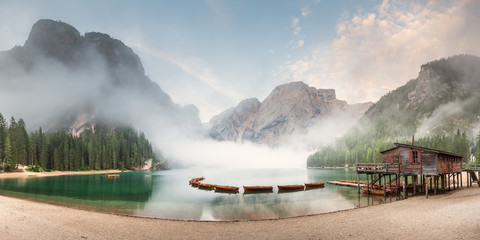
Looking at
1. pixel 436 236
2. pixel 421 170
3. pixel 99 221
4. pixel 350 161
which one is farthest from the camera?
pixel 350 161

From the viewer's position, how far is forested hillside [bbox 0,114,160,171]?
309 ft

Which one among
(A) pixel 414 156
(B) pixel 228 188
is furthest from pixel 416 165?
(B) pixel 228 188

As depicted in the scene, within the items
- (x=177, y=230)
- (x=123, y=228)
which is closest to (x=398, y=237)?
(x=177, y=230)

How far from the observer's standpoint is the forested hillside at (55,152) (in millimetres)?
94188

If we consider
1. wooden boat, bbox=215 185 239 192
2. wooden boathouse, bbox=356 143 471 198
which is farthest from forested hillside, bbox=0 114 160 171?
wooden boathouse, bbox=356 143 471 198

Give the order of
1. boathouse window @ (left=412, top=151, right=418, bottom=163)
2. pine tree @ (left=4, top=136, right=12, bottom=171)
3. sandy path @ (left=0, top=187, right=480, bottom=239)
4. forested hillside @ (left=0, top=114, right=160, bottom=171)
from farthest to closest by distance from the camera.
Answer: forested hillside @ (left=0, top=114, right=160, bottom=171) < pine tree @ (left=4, top=136, right=12, bottom=171) < boathouse window @ (left=412, top=151, right=418, bottom=163) < sandy path @ (left=0, top=187, right=480, bottom=239)

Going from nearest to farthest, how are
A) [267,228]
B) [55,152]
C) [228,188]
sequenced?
[267,228] < [228,188] < [55,152]

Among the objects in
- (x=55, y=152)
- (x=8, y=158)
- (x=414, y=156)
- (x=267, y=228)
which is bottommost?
(x=267, y=228)

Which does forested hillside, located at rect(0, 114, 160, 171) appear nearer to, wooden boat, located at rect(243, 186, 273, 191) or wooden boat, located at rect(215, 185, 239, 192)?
wooden boat, located at rect(215, 185, 239, 192)

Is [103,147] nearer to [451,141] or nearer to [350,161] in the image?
[350,161]

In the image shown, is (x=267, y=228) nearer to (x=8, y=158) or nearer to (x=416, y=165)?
(x=416, y=165)

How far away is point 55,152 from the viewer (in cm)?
11731

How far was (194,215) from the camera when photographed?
31.0 metres

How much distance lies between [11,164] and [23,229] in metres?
104
